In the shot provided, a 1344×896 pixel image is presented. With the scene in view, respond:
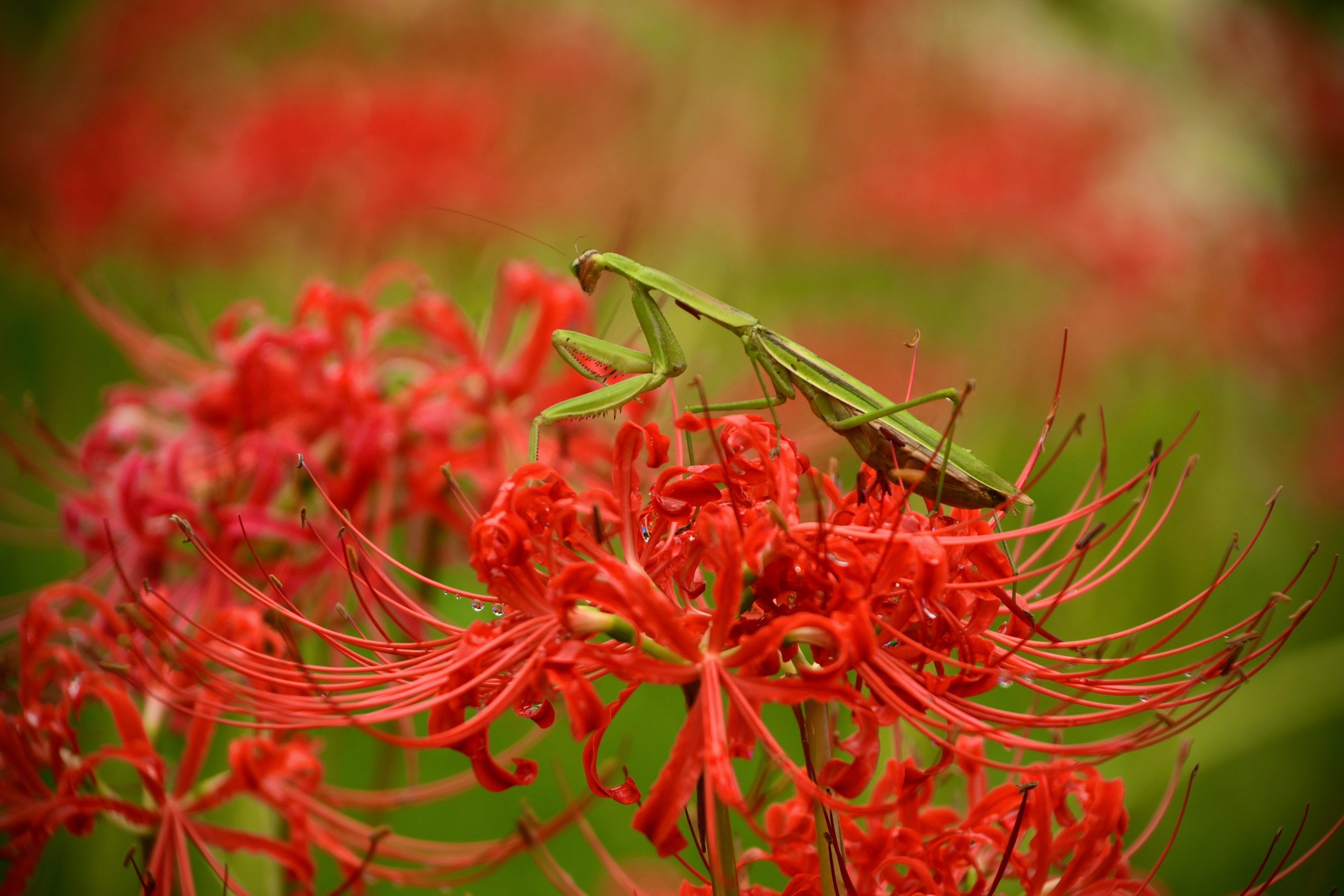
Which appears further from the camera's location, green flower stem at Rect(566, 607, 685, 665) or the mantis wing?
the mantis wing

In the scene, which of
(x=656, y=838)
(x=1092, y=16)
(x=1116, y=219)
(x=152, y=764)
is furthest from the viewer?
(x=1116, y=219)

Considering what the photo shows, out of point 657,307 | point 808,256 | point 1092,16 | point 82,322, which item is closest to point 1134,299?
point 1092,16

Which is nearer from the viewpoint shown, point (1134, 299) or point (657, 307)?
point (657, 307)

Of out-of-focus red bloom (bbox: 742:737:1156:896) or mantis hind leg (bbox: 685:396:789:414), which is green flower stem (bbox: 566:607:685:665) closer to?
out-of-focus red bloom (bbox: 742:737:1156:896)

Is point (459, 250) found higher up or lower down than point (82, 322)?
higher up

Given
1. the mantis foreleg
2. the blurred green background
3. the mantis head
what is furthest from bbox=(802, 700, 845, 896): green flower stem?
the blurred green background

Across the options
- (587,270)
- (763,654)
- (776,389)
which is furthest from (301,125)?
(763,654)

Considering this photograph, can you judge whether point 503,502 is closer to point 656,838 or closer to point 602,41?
point 656,838
